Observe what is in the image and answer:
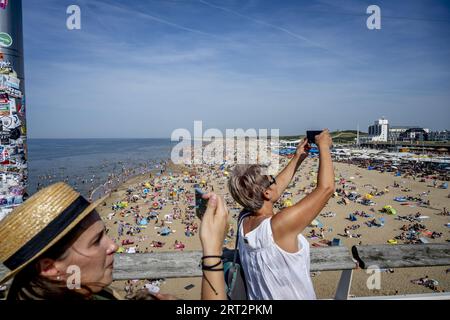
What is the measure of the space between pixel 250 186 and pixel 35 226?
1163 millimetres

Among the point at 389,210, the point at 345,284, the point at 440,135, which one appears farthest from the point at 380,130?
the point at 345,284

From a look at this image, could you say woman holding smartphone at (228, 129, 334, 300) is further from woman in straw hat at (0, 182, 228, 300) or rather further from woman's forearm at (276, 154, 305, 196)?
woman's forearm at (276, 154, 305, 196)

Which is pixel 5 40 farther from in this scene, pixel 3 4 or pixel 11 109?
pixel 11 109

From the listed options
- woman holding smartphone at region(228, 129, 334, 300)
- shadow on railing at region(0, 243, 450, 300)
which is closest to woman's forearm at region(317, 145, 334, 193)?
woman holding smartphone at region(228, 129, 334, 300)

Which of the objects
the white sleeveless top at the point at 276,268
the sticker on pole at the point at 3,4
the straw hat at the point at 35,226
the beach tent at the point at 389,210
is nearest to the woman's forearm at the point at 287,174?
the white sleeveless top at the point at 276,268

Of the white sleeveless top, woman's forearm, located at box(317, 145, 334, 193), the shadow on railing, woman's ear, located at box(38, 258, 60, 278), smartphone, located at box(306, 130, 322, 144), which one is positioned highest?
smartphone, located at box(306, 130, 322, 144)

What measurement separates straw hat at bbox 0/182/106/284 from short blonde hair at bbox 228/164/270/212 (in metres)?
0.92

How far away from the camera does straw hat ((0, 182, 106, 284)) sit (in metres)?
1.13

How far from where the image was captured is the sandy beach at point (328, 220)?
9.27 metres

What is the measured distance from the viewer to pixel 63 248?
1257mm

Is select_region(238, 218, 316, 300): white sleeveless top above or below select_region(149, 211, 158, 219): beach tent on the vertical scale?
above

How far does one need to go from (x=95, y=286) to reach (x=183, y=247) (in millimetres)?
11877

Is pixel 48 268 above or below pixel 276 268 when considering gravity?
above

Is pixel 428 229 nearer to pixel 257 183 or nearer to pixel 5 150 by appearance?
pixel 257 183
